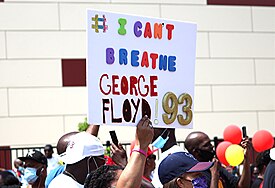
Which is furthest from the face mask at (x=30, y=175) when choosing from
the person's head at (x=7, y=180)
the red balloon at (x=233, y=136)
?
the red balloon at (x=233, y=136)

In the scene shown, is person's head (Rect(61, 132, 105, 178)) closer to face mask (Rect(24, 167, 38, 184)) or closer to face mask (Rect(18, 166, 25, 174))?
face mask (Rect(24, 167, 38, 184))

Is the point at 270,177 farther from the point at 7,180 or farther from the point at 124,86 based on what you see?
the point at 7,180

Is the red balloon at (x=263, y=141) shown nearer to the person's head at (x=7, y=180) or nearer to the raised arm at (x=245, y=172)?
the raised arm at (x=245, y=172)

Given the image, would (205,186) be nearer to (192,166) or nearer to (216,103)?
(192,166)

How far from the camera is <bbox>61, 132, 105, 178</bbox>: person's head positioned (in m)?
4.77

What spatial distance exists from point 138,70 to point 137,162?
846 millimetres

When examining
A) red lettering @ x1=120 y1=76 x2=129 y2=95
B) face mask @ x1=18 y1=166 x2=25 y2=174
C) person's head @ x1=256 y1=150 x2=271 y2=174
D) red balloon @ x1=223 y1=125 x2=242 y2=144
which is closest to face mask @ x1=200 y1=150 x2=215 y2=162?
person's head @ x1=256 y1=150 x2=271 y2=174

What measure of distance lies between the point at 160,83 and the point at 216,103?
9418mm

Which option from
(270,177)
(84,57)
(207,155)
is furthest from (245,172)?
(84,57)

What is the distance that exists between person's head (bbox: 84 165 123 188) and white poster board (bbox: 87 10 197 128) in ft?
1.17

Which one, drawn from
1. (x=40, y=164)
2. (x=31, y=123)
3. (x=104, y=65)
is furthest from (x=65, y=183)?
(x=31, y=123)

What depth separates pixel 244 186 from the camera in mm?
6594

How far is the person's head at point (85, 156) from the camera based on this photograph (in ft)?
15.6

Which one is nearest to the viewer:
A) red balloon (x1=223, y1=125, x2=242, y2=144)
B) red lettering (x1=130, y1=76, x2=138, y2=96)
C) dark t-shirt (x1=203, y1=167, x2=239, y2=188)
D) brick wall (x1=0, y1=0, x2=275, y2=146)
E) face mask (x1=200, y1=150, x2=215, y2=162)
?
red lettering (x1=130, y1=76, x2=138, y2=96)
